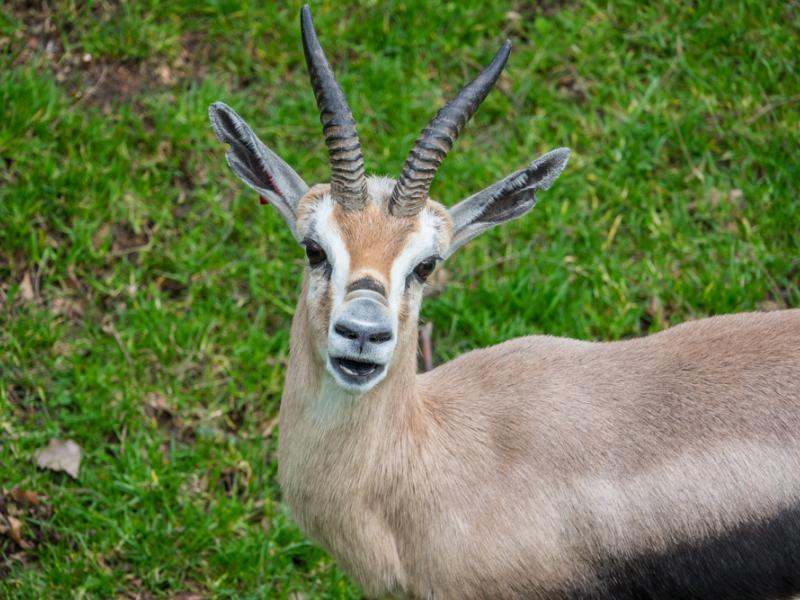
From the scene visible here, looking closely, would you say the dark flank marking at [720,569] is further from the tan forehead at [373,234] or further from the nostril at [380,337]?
the tan forehead at [373,234]

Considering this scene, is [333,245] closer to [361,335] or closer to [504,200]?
[361,335]

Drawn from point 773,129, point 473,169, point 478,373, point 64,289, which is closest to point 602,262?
point 473,169

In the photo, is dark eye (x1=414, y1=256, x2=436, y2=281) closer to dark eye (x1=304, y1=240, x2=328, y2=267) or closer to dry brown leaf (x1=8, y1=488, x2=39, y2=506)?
dark eye (x1=304, y1=240, x2=328, y2=267)

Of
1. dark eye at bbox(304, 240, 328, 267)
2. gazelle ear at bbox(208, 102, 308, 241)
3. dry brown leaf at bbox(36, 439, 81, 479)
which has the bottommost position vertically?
dry brown leaf at bbox(36, 439, 81, 479)

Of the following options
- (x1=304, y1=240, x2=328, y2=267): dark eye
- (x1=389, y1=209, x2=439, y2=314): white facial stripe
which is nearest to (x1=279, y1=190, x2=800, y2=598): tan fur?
(x1=304, y1=240, x2=328, y2=267): dark eye

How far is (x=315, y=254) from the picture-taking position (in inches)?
175

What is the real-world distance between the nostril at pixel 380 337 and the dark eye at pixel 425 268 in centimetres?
51

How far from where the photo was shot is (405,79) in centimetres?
790

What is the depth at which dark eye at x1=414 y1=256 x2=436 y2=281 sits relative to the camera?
448 cm

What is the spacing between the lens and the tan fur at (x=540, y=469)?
466 centimetres

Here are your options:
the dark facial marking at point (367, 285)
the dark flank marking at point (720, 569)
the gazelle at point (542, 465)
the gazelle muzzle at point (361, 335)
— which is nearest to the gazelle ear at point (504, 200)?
the gazelle at point (542, 465)

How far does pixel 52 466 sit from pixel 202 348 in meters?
1.13

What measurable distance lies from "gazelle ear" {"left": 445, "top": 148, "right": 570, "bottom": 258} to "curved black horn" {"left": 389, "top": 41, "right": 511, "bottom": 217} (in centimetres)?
39

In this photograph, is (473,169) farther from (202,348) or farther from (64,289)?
(64,289)
